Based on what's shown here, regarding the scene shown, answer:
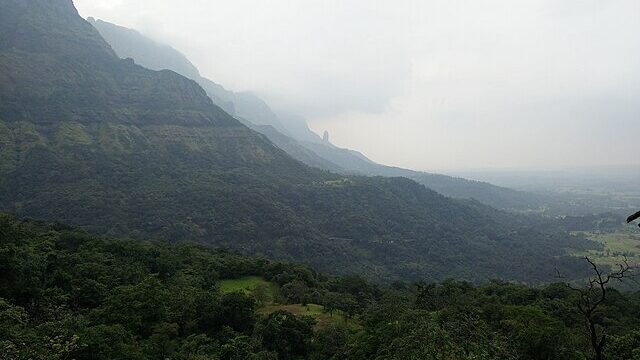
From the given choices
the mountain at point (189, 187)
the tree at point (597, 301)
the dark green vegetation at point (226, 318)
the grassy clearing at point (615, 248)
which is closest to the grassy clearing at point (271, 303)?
the dark green vegetation at point (226, 318)

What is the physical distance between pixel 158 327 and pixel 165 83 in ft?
621

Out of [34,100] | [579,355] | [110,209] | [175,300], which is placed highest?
[34,100]

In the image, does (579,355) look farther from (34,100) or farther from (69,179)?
(34,100)

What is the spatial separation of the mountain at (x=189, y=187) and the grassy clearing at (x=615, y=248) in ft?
31.0

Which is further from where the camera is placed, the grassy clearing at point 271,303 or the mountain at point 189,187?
the mountain at point 189,187

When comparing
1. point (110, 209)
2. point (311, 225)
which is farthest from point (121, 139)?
point (311, 225)

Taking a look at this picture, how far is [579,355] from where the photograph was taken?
21.2m

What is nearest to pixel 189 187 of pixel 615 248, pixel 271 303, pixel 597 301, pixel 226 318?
pixel 271 303

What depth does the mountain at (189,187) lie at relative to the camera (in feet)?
355

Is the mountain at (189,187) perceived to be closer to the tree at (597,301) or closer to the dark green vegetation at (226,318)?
the dark green vegetation at (226,318)

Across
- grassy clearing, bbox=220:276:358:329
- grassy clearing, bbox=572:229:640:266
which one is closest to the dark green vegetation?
grassy clearing, bbox=220:276:358:329

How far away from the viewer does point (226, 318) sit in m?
35.8

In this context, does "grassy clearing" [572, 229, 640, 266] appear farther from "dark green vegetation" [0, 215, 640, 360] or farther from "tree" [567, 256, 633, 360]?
"tree" [567, 256, 633, 360]

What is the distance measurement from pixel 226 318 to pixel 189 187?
96896mm
